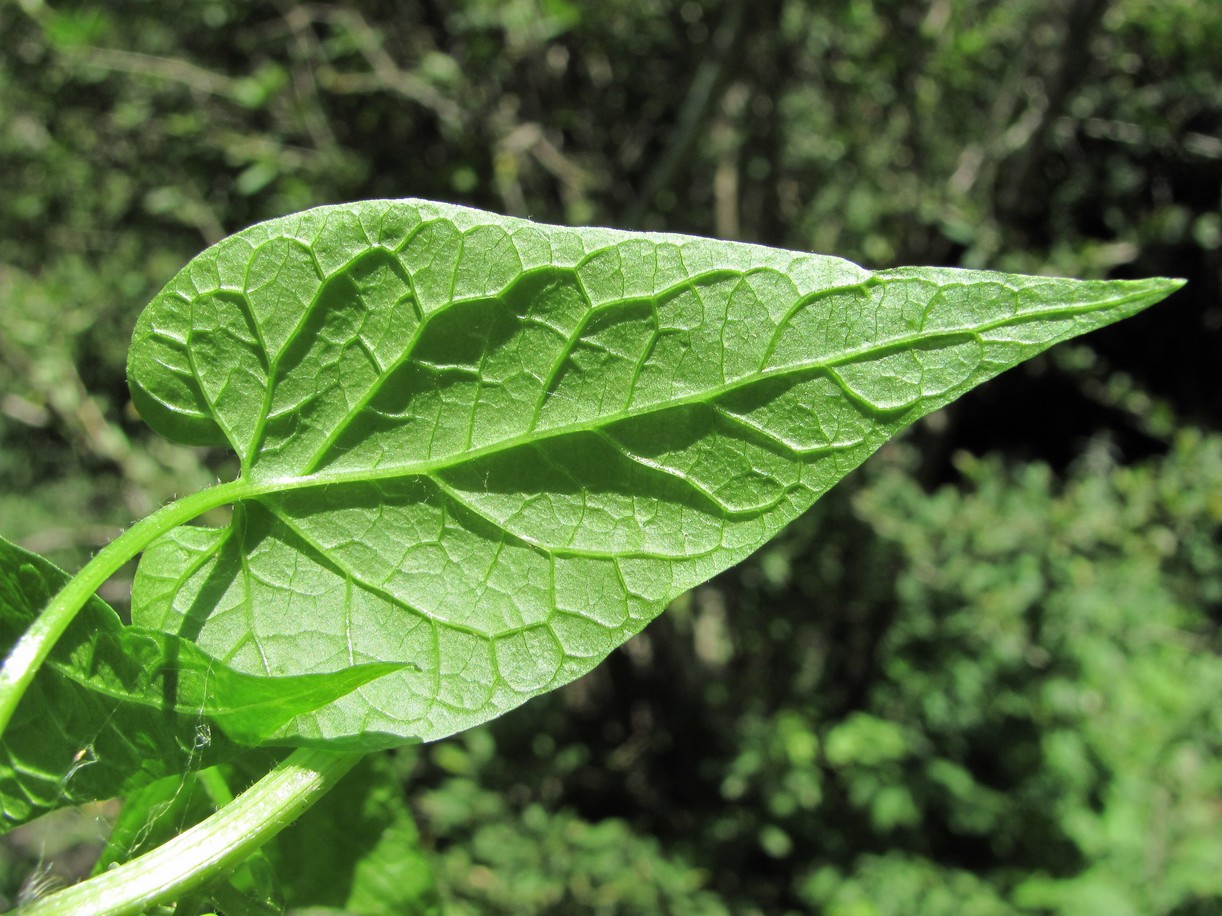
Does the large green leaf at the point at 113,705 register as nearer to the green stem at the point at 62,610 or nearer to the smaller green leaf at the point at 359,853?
the green stem at the point at 62,610

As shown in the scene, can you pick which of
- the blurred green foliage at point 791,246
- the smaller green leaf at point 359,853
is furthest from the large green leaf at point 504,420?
the blurred green foliage at point 791,246

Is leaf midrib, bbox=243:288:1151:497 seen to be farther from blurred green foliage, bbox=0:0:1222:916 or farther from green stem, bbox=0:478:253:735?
blurred green foliage, bbox=0:0:1222:916

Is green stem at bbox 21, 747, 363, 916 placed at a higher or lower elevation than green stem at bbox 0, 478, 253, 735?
lower

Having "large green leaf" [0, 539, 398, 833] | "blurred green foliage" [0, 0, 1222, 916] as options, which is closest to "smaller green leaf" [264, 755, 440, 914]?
"large green leaf" [0, 539, 398, 833]

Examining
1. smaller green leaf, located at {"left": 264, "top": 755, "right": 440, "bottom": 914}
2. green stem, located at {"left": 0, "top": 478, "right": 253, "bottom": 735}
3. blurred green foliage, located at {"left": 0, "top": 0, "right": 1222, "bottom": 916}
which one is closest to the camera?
green stem, located at {"left": 0, "top": 478, "right": 253, "bottom": 735}

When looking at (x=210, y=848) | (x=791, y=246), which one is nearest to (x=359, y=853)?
(x=210, y=848)

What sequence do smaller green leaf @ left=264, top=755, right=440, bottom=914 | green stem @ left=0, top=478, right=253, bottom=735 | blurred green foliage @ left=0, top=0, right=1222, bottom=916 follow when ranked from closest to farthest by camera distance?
green stem @ left=0, top=478, right=253, bottom=735 → smaller green leaf @ left=264, top=755, right=440, bottom=914 → blurred green foliage @ left=0, top=0, right=1222, bottom=916
